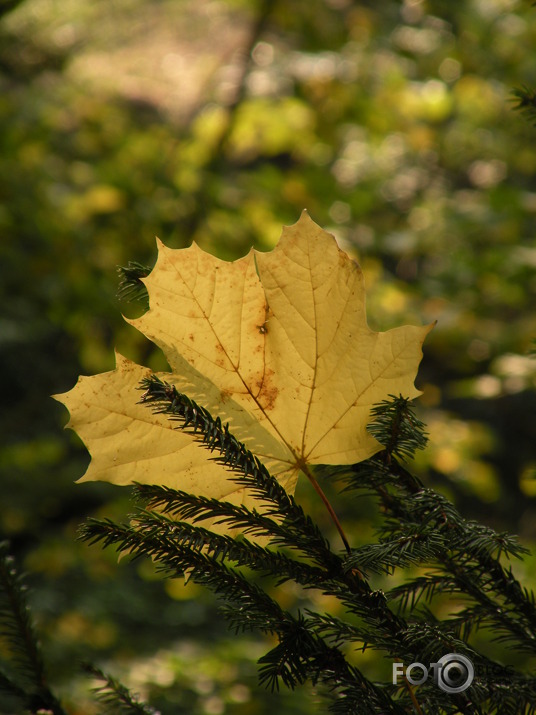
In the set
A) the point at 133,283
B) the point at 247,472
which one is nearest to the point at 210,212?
the point at 133,283

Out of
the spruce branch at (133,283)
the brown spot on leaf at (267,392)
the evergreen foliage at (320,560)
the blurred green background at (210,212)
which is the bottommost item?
the blurred green background at (210,212)

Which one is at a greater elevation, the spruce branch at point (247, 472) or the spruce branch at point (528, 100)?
the spruce branch at point (528, 100)

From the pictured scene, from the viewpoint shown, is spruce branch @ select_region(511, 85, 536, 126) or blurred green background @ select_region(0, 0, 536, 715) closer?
spruce branch @ select_region(511, 85, 536, 126)

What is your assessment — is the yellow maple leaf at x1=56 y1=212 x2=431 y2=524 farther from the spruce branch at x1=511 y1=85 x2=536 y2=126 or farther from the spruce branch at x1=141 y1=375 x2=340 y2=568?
the spruce branch at x1=511 y1=85 x2=536 y2=126

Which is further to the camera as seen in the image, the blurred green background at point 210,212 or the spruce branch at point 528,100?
the blurred green background at point 210,212

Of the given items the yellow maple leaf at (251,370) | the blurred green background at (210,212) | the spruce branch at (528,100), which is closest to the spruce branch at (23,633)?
the yellow maple leaf at (251,370)

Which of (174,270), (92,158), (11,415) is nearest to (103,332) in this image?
(11,415)

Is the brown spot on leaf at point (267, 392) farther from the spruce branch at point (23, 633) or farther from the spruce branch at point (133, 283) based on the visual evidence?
the spruce branch at point (23, 633)

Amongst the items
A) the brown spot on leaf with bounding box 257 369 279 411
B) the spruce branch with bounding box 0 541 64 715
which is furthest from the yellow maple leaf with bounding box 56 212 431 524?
the spruce branch with bounding box 0 541 64 715
